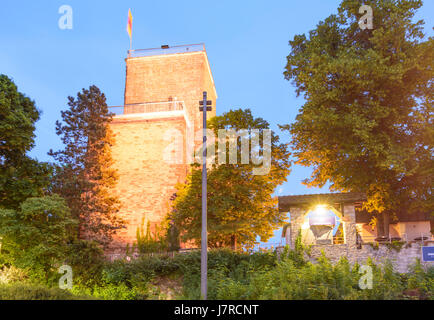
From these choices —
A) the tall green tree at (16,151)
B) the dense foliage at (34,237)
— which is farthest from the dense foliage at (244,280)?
the tall green tree at (16,151)

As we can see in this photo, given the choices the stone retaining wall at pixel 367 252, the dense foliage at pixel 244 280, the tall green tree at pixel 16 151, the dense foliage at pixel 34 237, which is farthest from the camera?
the tall green tree at pixel 16 151

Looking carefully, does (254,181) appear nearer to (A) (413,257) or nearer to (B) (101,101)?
(A) (413,257)

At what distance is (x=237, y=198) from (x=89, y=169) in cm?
1114

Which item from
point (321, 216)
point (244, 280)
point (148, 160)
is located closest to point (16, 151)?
point (148, 160)

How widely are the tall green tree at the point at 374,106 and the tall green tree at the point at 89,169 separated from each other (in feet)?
46.5

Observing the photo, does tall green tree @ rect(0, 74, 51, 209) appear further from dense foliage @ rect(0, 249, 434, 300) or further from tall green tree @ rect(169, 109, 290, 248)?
tall green tree @ rect(169, 109, 290, 248)

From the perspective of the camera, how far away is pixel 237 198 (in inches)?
1050

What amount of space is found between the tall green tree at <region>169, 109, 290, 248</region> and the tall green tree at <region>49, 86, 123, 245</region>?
202 inches

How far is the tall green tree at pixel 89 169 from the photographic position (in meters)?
28.5

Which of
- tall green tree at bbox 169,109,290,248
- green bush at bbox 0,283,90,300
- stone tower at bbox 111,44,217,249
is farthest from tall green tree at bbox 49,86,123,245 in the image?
green bush at bbox 0,283,90,300

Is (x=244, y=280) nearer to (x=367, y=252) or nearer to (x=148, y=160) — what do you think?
(x=367, y=252)

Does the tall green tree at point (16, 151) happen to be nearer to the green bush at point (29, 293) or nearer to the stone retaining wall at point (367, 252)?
the green bush at point (29, 293)
